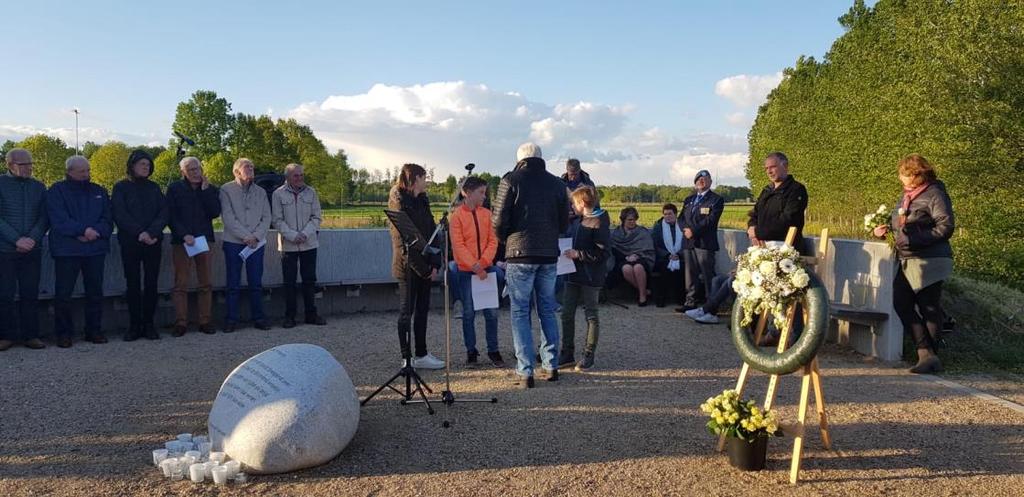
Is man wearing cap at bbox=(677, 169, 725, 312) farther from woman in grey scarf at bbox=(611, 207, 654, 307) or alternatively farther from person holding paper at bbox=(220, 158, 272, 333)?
person holding paper at bbox=(220, 158, 272, 333)

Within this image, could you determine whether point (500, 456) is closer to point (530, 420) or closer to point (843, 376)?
point (530, 420)

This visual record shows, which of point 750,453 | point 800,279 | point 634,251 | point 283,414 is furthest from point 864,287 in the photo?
point 283,414

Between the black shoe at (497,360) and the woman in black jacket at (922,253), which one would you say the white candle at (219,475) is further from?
the woman in black jacket at (922,253)

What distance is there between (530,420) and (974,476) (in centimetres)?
290

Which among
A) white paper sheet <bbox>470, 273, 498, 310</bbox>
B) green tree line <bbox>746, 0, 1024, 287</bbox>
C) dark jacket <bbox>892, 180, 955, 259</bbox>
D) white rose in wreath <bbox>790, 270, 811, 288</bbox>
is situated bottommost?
white paper sheet <bbox>470, 273, 498, 310</bbox>

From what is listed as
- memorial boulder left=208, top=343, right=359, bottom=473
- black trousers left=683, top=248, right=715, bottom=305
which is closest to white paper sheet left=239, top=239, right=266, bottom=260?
memorial boulder left=208, top=343, right=359, bottom=473

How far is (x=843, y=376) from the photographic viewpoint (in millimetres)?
7016

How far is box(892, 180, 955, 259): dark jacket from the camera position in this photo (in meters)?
6.95

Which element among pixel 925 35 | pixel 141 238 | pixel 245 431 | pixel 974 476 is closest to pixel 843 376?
pixel 974 476

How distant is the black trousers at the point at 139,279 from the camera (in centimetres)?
870

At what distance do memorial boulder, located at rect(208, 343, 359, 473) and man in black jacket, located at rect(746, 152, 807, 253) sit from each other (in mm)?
5301

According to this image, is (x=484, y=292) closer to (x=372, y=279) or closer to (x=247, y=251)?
(x=247, y=251)

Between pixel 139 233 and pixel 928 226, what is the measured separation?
8.56 meters

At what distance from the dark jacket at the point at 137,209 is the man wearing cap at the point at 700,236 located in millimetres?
7020
